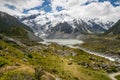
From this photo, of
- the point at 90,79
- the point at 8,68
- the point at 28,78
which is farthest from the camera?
the point at 90,79

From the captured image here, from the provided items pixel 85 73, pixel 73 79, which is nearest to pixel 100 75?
pixel 85 73

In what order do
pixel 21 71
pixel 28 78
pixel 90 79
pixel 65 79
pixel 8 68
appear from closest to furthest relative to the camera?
pixel 28 78, pixel 21 71, pixel 8 68, pixel 65 79, pixel 90 79

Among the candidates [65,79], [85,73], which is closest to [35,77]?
[65,79]

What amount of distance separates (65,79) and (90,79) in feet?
63.6

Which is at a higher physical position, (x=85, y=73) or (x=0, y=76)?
(x=0, y=76)

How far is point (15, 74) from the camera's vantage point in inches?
2869

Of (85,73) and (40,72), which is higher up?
A: (40,72)

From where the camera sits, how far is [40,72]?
239 feet

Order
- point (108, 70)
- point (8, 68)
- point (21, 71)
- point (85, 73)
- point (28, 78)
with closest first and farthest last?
point (28, 78), point (21, 71), point (8, 68), point (85, 73), point (108, 70)

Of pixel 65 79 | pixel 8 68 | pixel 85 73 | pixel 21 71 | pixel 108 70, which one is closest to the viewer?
pixel 21 71

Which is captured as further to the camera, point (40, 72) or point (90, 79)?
point (90, 79)

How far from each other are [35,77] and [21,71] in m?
6.10

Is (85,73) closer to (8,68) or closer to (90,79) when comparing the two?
(90,79)

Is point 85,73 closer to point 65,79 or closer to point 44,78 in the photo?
point 65,79
